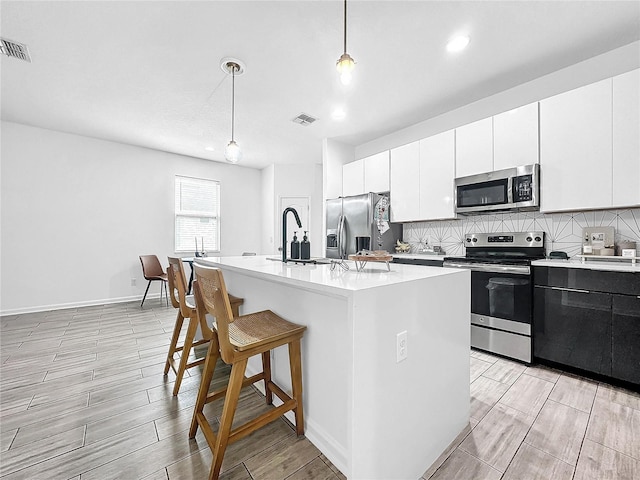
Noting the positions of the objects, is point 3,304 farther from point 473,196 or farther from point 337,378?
point 473,196

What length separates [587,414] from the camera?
1719 mm

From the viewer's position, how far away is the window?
5.54m

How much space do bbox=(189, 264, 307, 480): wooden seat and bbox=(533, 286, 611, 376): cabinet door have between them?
2.17m

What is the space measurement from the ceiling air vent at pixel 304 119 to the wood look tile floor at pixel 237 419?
3.21 meters

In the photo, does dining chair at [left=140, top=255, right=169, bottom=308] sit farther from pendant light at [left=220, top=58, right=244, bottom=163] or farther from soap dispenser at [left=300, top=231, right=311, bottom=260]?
soap dispenser at [left=300, top=231, right=311, bottom=260]

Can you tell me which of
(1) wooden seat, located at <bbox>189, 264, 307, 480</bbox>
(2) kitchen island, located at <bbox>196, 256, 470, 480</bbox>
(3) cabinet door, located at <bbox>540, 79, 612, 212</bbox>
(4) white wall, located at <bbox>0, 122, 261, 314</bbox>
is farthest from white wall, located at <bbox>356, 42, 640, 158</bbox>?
(4) white wall, located at <bbox>0, 122, 261, 314</bbox>

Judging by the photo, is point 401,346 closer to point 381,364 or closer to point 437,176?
point 381,364

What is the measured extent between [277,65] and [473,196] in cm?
242

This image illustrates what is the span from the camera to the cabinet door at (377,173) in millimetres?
3939

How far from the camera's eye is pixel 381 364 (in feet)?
3.56

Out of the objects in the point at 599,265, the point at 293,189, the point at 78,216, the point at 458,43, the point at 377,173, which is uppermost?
the point at 458,43

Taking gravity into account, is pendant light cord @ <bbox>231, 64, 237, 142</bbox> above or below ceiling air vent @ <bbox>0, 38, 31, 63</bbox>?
below

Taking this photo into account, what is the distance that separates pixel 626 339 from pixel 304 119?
12.8 feet

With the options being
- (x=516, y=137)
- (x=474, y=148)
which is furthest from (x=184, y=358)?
(x=516, y=137)
